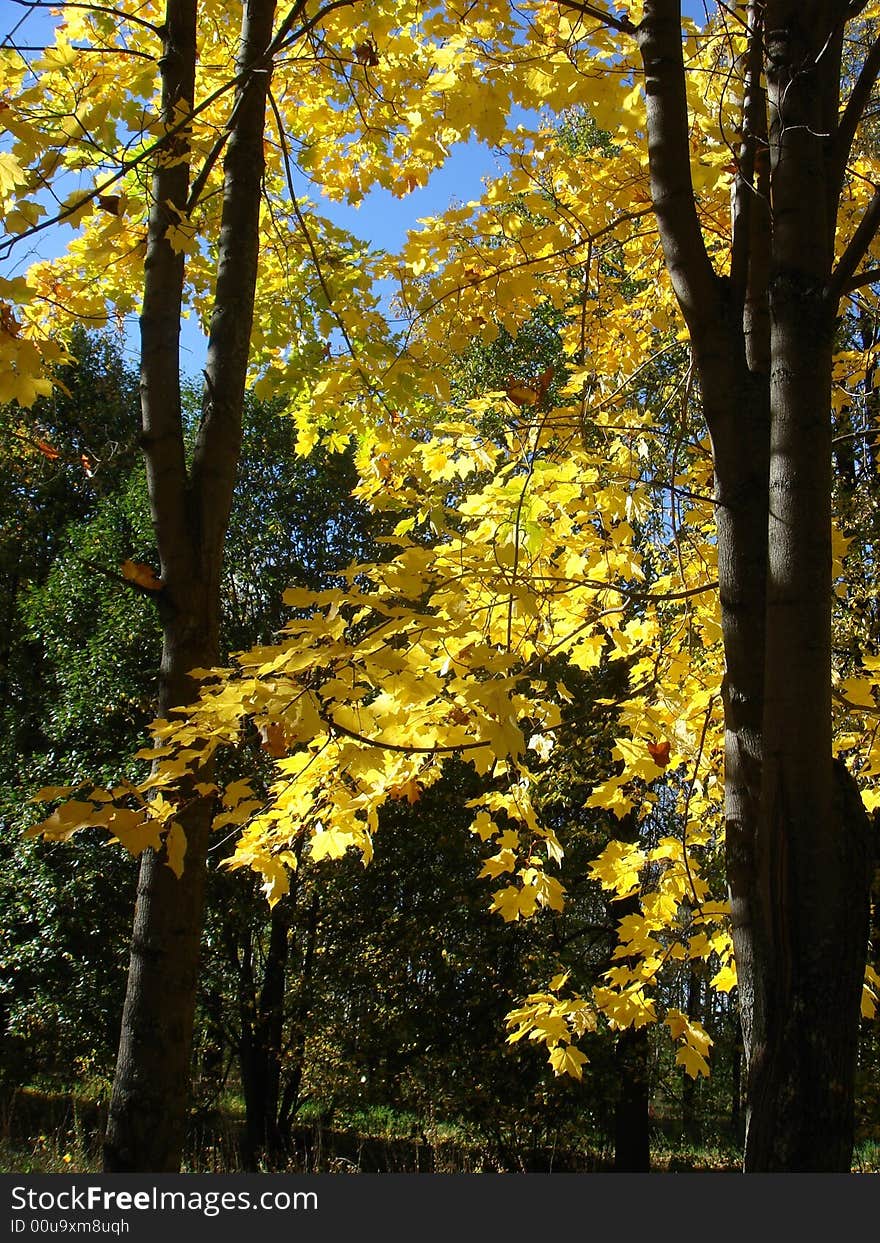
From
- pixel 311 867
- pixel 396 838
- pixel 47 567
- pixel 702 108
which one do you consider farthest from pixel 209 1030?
pixel 702 108

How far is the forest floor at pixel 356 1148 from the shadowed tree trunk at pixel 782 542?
4013mm

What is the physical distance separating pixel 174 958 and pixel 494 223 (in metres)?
2.16

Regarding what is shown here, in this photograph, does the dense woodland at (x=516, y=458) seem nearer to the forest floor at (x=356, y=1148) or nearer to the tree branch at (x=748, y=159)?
the tree branch at (x=748, y=159)

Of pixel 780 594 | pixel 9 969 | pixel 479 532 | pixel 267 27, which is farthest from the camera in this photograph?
pixel 9 969

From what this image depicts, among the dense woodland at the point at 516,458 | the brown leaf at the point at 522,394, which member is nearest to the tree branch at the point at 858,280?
the dense woodland at the point at 516,458

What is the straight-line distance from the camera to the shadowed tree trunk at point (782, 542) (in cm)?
160

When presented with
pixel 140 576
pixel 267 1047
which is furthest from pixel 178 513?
pixel 267 1047

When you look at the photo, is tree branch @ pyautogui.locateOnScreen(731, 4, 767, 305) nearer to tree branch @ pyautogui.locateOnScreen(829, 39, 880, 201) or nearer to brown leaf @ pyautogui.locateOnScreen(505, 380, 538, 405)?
tree branch @ pyautogui.locateOnScreen(829, 39, 880, 201)

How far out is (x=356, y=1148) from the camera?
750cm

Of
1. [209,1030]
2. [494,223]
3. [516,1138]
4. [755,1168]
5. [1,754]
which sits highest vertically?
[494,223]

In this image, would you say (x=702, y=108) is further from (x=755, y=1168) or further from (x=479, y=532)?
(x=755, y=1168)

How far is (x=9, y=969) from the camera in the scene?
7008 millimetres

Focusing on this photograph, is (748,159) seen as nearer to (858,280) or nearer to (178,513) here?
(858,280)

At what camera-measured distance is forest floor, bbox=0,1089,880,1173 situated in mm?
5391
